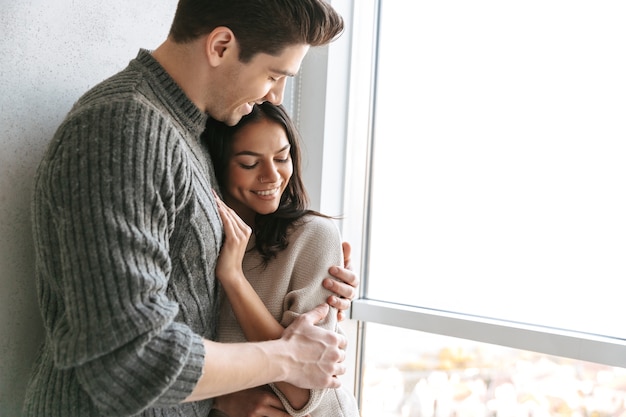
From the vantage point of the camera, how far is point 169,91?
1357 millimetres

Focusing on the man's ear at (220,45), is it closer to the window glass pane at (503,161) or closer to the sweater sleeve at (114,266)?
the sweater sleeve at (114,266)

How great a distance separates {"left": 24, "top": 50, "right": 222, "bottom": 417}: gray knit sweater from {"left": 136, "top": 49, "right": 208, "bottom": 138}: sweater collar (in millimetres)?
70

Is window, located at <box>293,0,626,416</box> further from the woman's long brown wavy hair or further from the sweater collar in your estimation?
the sweater collar

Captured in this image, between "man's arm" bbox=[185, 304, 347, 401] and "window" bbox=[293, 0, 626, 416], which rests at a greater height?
"window" bbox=[293, 0, 626, 416]

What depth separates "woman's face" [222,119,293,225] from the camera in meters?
1.61

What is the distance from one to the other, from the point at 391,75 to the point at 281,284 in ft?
3.10

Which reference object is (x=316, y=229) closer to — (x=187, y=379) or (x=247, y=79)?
(x=247, y=79)

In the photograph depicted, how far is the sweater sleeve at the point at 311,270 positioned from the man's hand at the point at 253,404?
0.02 meters

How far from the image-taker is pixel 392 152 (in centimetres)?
219

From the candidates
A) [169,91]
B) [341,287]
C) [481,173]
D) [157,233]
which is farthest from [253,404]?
[481,173]

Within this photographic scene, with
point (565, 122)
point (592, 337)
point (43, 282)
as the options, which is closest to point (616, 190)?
point (565, 122)

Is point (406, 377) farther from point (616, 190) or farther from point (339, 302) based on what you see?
point (616, 190)

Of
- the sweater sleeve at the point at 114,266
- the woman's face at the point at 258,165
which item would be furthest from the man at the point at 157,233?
the woman's face at the point at 258,165

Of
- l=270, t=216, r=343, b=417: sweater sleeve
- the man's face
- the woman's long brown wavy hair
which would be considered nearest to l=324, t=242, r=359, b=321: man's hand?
l=270, t=216, r=343, b=417: sweater sleeve
